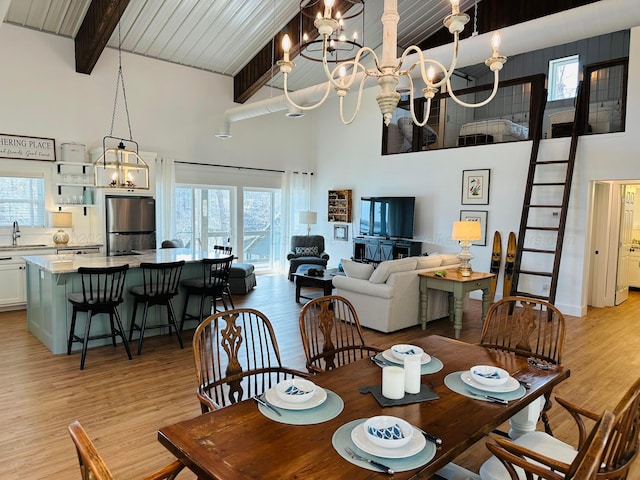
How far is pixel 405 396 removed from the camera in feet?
6.08

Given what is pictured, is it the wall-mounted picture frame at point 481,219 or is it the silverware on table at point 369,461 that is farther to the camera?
the wall-mounted picture frame at point 481,219

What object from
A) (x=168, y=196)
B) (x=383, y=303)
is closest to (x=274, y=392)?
(x=383, y=303)

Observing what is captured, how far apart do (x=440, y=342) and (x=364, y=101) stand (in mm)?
7752

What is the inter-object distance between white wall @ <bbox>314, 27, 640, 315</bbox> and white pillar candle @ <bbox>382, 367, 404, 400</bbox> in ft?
19.1

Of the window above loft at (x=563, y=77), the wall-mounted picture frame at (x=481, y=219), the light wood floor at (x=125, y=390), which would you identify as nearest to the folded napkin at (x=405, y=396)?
the light wood floor at (x=125, y=390)

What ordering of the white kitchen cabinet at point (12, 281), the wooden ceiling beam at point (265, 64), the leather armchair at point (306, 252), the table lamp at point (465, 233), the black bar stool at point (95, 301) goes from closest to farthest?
the black bar stool at point (95, 301) < the table lamp at point (465, 233) < the white kitchen cabinet at point (12, 281) < the wooden ceiling beam at point (265, 64) < the leather armchair at point (306, 252)

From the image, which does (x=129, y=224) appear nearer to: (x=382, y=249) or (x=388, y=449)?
(x=382, y=249)

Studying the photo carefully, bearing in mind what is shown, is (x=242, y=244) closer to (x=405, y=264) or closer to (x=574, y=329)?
(x=405, y=264)

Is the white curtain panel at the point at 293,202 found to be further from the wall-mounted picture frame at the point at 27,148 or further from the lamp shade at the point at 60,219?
the wall-mounted picture frame at the point at 27,148

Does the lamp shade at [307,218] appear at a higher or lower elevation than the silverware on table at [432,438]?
higher

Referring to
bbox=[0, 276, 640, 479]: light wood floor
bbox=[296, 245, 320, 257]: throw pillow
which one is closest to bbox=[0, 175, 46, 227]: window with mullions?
bbox=[0, 276, 640, 479]: light wood floor

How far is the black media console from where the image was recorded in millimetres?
8242

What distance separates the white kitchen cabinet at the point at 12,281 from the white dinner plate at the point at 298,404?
19.0 feet

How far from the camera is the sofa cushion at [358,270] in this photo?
5582 mm
